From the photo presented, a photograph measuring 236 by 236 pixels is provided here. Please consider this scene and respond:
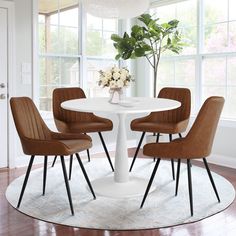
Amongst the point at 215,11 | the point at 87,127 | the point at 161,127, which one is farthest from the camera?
the point at 215,11

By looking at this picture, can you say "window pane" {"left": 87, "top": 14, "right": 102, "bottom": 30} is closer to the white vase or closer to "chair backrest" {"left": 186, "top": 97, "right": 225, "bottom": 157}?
the white vase

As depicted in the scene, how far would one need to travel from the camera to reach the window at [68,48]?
4.79 metres

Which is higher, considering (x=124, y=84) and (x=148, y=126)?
(x=124, y=84)

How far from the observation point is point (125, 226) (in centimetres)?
264

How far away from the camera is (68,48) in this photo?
5.04 meters

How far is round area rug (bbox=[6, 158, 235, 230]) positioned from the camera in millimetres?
2742

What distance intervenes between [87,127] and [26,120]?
98 cm

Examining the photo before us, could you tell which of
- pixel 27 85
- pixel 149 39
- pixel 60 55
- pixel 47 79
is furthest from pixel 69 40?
pixel 149 39

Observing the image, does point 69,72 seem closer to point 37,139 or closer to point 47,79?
point 47,79

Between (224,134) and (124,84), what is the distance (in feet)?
6.43

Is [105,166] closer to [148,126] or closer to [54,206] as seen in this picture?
[148,126]

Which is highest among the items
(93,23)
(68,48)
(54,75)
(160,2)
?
(160,2)

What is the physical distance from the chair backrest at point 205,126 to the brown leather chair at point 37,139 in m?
0.95

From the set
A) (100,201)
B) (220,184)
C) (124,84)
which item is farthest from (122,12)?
(220,184)
